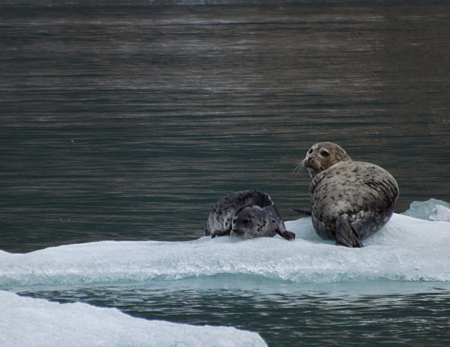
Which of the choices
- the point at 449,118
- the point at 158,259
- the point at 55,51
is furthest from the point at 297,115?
the point at 55,51

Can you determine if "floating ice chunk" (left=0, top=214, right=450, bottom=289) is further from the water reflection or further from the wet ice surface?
the water reflection

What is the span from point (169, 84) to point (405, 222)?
13780mm

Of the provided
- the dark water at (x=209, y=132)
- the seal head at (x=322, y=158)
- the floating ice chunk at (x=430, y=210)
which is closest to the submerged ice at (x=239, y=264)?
the dark water at (x=209, y=132)

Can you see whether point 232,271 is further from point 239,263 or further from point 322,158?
point 322,158

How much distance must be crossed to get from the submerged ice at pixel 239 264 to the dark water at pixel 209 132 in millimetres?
246

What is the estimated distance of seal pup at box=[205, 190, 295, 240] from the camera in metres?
5.86

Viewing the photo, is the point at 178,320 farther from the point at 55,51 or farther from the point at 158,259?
the point at 55,51

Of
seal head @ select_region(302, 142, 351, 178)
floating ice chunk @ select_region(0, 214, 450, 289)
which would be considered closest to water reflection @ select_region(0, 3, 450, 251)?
seal head @ select_region(302, 142, 351, 178)

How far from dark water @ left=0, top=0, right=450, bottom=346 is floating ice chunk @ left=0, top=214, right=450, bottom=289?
24 cm

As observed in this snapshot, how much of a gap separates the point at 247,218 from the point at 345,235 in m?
0.69

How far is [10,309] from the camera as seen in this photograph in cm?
420

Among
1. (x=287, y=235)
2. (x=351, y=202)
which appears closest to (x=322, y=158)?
(x=351, y=202)

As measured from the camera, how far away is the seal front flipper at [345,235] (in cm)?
578

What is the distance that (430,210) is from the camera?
298 inches
